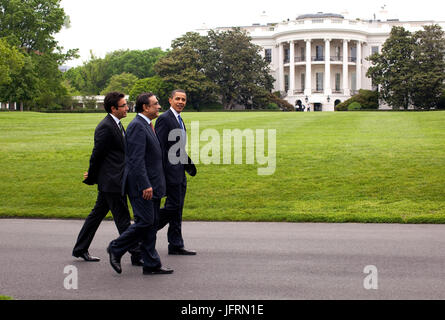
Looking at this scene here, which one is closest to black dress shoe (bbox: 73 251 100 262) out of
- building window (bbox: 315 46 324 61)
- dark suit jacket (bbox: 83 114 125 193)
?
dark suit jacket (bbox: 83 114 125 193)

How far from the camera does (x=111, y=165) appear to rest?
7.09 metres

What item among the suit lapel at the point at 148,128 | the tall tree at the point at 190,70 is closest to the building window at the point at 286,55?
the tall tree at the point at 190,70

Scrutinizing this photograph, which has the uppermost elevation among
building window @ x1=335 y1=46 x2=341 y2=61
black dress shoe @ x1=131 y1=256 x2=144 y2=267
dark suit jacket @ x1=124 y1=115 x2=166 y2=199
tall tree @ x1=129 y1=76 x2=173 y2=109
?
building window @ x1=335 y1=46 x2=341 y2=61

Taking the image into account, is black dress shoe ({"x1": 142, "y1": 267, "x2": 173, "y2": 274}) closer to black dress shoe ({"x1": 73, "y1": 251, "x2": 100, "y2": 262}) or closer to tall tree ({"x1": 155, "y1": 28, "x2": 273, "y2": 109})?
black dress shoe ({"x1": 73, "y1": 251, "x2": 100, "y2": 262})

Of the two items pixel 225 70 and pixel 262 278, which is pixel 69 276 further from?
pixel 225 70

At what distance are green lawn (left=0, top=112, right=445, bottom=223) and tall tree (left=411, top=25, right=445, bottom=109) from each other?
3932 cm

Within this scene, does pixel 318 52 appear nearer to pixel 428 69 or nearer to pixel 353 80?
pixel 353 80

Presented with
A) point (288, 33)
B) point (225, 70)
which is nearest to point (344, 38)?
point (288, 33)

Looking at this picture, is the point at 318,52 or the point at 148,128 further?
the point at 318,52

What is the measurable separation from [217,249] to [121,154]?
6.28 feet

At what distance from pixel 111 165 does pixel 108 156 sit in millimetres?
123

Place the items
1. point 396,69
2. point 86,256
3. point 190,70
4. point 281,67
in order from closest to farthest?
point 86,256
point 396,69
point 190,70
point 281,67

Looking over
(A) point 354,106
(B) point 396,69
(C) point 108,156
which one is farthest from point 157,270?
(B) point 396,69

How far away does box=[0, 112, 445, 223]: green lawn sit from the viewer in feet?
Result: 36.4
